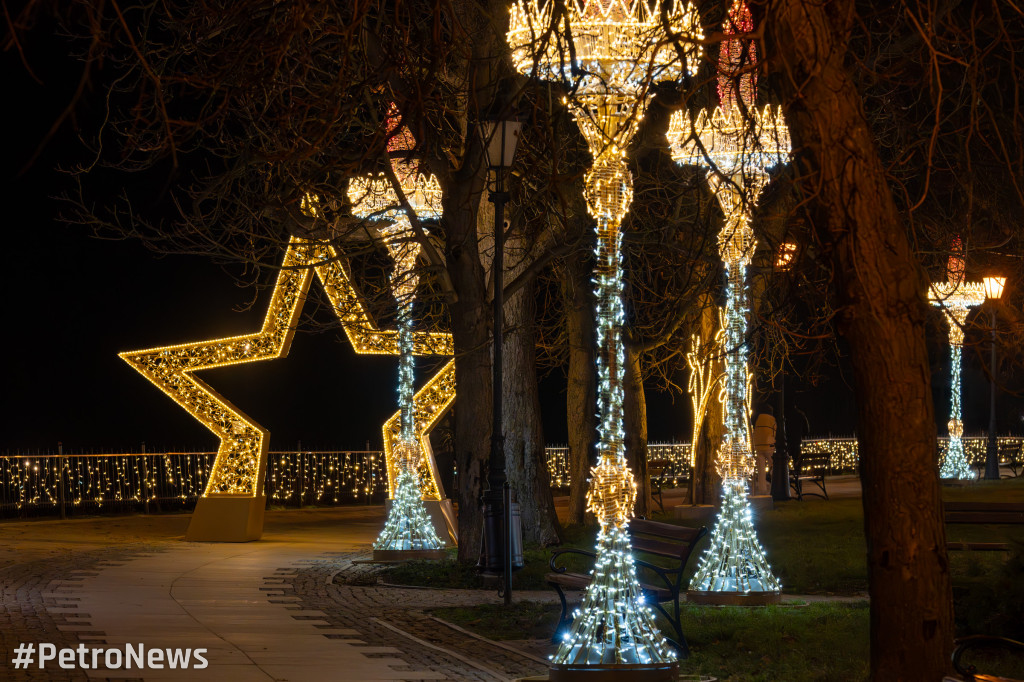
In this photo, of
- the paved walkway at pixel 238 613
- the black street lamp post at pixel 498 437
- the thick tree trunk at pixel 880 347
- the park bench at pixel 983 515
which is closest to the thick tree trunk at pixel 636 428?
the paved walkway at pixel 238 613

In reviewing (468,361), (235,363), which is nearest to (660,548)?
(468,361)

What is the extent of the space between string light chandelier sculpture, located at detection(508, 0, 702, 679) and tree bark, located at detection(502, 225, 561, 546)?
923 centimetres

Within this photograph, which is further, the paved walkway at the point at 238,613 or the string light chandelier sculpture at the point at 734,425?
the string light chandelier sculpture at the point at 734,425

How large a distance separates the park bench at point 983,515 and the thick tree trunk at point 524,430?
764 cm

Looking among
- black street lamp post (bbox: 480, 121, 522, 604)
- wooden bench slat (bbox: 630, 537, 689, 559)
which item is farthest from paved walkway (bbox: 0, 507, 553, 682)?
wooden bench slat (bbox: 630, 537, 689, 559)

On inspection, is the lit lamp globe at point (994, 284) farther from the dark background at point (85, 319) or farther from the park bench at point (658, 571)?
the park bench at point (658, 571)

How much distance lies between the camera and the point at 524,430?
1945 centimetres

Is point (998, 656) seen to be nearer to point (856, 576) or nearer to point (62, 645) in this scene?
point (856, 576)

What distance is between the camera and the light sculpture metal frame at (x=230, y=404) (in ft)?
65.0

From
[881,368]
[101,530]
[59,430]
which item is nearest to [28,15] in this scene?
[881,368]

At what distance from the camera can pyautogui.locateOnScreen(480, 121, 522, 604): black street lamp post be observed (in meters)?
13.6

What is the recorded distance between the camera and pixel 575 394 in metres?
22.2

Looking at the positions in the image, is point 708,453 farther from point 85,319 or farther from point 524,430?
point 85,319

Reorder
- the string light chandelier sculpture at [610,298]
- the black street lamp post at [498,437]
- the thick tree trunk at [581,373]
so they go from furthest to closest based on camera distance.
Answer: the thick tree trunk at [581,373], the black street lamp post at [498,437], the string light chandelier sculpture at [610,298]
